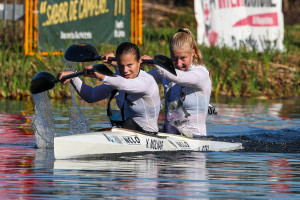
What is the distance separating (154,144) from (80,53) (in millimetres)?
1480

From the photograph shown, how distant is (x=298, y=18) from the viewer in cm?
3722

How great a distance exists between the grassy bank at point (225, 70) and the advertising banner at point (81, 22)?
29.3 inches

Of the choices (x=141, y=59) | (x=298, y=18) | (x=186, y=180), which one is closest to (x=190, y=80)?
(x=141, y=59)

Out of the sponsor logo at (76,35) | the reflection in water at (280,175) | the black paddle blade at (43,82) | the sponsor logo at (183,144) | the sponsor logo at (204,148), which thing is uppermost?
the sponsor logo at (76,35)

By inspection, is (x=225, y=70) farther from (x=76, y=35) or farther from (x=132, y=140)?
(x=132, y=140)

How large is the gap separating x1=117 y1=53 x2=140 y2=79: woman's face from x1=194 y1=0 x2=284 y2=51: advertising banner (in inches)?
433

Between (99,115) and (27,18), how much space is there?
5.06m

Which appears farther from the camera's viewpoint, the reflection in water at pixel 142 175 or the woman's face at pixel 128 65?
the woman's face at pixel 128 65

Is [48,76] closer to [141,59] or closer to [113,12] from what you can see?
[141,59]

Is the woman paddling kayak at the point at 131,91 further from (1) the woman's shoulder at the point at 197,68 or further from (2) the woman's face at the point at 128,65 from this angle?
(1) the woman's shoulder at the point at 197,68

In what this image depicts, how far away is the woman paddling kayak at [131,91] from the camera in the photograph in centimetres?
1016

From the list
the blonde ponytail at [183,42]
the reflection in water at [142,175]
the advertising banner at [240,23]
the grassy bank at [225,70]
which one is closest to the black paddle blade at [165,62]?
the blonde ponytail at [183,42]

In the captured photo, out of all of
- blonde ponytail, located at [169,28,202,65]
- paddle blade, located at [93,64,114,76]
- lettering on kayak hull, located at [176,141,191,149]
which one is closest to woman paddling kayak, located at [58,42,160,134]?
paddle blade, located at [93,64,114,76]

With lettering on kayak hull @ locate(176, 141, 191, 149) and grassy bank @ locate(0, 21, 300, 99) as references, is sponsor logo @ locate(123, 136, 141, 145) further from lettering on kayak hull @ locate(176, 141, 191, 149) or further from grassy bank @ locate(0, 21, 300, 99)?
grassy bank @ locate(0, 21, 300, 99)
